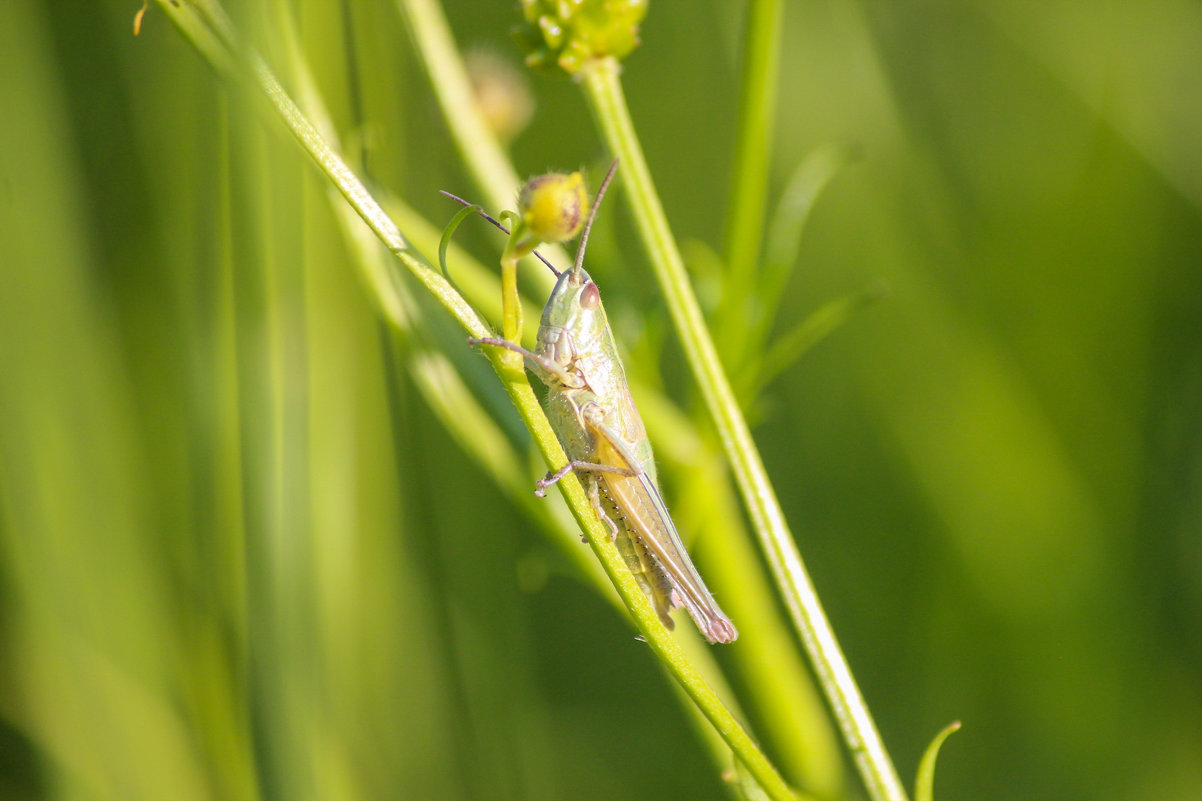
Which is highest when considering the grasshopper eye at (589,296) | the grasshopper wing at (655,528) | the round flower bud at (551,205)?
the grasshopper eye at (589,296)

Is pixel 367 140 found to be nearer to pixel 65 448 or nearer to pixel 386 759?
pixel 65 448

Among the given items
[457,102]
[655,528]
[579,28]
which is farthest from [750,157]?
[655,528]

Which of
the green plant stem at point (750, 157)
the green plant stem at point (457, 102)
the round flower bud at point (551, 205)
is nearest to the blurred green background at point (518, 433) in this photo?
the green plant stem at point (457, 102)

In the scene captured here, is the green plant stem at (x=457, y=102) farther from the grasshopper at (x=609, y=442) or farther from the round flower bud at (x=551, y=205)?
the round flower bud at (x=551, y=205)

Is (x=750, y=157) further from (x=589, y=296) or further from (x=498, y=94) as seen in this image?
(x=498, y=94)

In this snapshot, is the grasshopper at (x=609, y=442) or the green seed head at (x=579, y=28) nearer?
the green seed head at (x=579, y=28)

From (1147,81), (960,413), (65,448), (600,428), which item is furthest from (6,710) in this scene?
(1147,81)
